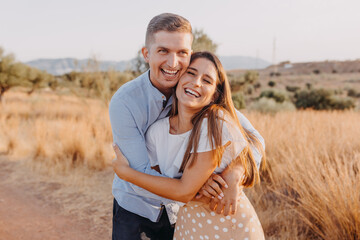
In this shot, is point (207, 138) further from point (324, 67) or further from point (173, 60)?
point (324, 67)

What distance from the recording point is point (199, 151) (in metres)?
1.65

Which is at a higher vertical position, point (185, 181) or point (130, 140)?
point (130, 140)

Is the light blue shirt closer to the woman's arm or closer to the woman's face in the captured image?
the woman's arm

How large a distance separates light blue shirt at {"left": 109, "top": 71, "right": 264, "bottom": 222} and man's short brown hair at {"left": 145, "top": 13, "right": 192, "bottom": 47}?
14.0 inches

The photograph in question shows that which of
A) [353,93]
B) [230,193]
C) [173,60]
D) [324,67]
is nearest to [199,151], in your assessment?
[230,193]

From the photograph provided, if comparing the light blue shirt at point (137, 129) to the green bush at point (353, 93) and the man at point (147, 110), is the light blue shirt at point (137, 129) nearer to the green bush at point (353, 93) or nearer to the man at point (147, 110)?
the man at point (147, 110)

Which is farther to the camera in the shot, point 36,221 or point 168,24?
point 36,221

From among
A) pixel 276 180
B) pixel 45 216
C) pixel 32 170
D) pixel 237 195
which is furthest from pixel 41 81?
pixel 237 195

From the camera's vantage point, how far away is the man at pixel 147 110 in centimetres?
197

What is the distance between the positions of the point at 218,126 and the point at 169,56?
2.22ft

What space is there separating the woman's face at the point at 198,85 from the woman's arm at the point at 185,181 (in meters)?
0.39

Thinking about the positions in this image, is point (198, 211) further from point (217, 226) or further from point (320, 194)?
point (320, 194)

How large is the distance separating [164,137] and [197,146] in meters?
0.33

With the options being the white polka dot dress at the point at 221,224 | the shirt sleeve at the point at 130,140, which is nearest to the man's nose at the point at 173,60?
the shirt sleeve at the point at 130,140
